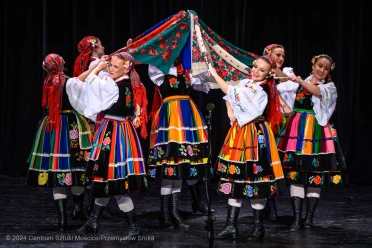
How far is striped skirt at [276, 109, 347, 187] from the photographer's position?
4766 millimetres

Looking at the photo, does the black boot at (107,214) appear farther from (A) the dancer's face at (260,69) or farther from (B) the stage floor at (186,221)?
(A) the dancer's face at (260,69)

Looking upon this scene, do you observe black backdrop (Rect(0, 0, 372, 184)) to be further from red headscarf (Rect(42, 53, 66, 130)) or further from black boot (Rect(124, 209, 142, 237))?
black boot (Rect(124, 209, 142, 237))

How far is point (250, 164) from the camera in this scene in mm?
4270

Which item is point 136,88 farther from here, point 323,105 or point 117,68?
point 323,105

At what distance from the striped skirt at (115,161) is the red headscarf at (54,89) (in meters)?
0.58

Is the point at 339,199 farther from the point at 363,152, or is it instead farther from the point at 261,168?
the point at 261,168

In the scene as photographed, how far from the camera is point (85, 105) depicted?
473cm

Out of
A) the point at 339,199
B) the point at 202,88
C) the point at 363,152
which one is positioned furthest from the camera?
the point at 363,152

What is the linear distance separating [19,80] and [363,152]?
4146 mm

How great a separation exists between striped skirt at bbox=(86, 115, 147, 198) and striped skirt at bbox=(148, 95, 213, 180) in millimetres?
457

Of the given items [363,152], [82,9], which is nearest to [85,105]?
[82,9]

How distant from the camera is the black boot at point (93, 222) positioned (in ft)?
14.5

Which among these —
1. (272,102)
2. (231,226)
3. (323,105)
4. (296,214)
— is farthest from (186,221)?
(323,105)

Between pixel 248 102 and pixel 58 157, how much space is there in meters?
1.51
